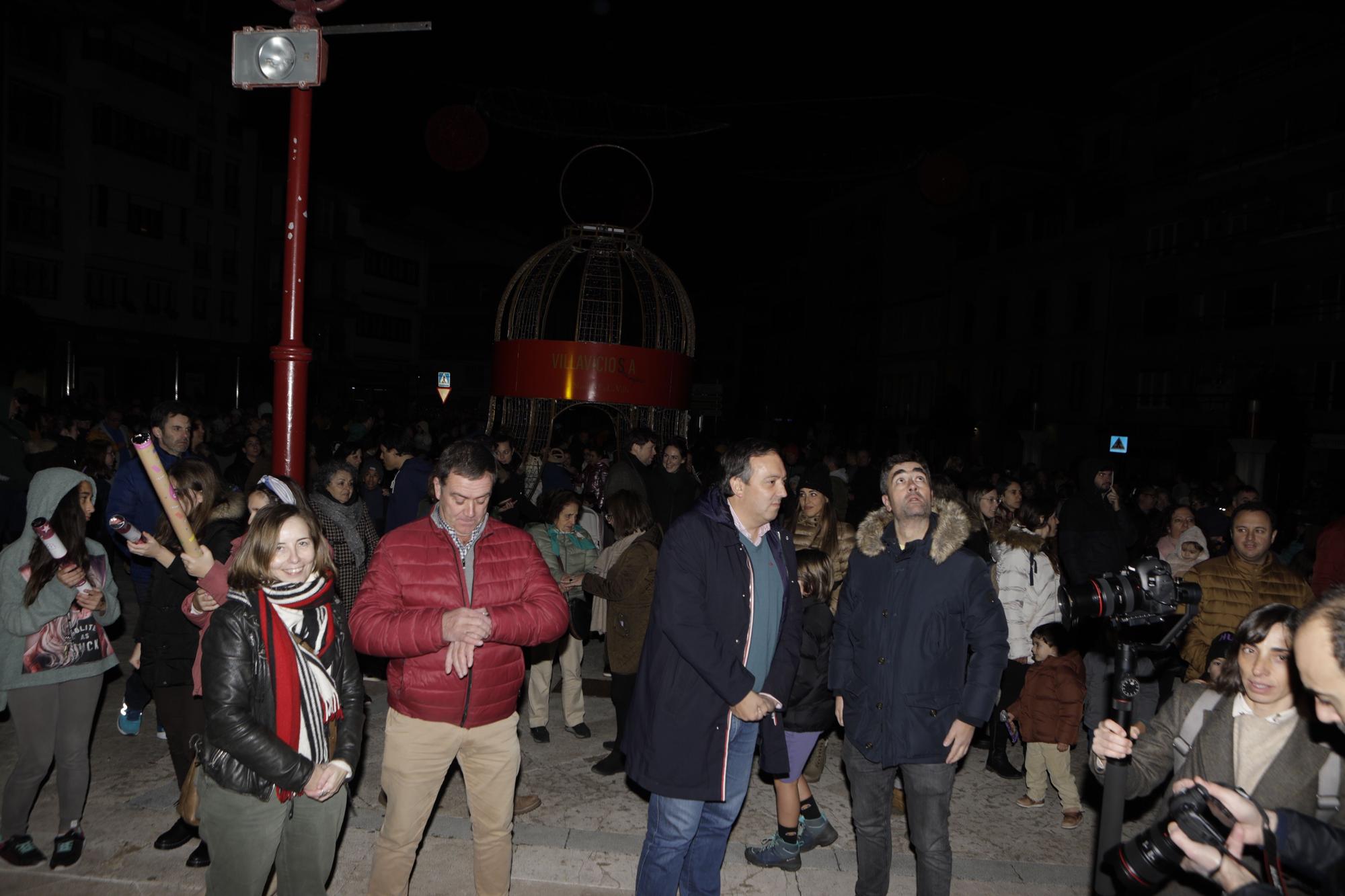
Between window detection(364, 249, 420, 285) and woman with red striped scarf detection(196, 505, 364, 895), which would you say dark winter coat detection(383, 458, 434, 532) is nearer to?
woman with red striped scarf detection(196, 505, 364, 895)

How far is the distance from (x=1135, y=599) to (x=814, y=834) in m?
2.53

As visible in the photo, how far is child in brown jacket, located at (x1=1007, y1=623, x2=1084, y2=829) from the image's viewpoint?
18.0 ft

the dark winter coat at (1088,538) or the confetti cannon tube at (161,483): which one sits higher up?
the confetti cannon tube at (161,483)

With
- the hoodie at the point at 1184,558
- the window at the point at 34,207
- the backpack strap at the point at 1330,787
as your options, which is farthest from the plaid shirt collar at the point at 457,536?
the window at the point at 34,207

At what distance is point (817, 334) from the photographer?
52094mm

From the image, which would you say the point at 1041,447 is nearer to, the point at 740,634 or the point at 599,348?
the point at 599,348

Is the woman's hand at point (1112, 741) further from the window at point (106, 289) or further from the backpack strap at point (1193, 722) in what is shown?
the window at point (106, 289)

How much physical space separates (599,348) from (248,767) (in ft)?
24.2

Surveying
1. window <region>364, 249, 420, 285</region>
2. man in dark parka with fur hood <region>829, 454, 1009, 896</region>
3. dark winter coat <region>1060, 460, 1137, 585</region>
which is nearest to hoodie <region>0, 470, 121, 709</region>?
man in dark parka with fur hood <region>829, 454, 1009, 896</region>

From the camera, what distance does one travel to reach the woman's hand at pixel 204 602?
389cm

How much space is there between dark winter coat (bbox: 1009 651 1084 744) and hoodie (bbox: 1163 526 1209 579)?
72.3 inches

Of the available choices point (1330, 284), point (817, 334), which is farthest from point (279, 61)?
point (817, 334)

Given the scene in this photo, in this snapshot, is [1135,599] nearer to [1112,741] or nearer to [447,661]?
[1112,741]

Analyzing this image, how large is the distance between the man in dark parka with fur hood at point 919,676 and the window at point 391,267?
45301 mm
